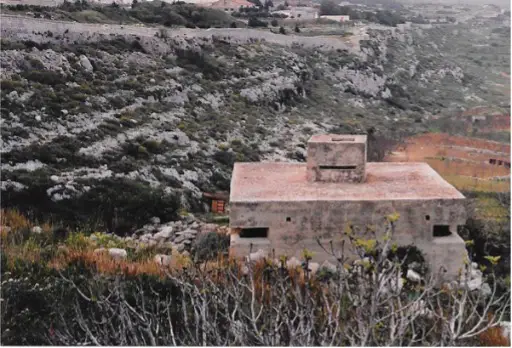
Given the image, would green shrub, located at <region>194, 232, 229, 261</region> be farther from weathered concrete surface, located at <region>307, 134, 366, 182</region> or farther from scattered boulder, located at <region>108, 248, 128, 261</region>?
weathered concrete surface, located at <region>307, 134, 366, 182</region>

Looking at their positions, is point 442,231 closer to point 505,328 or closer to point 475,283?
point 475,283

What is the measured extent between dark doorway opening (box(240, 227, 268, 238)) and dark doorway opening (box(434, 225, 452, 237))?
249cm

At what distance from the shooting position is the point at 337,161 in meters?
10.1

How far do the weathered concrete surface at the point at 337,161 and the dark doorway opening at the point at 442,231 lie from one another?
136 centimetres

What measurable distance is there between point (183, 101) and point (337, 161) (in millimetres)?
8306

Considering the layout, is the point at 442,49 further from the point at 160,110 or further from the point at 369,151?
the point at 160,110

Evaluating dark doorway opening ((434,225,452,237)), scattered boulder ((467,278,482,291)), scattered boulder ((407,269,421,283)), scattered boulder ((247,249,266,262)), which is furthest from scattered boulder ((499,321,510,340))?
scattered boulder ((247,249,266,262))

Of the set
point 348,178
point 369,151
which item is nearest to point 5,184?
point 348,178

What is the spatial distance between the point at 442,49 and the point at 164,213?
9438 millimetres

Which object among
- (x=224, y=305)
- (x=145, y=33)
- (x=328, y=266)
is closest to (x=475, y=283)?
(x=328, y=266)

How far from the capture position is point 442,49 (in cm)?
1688

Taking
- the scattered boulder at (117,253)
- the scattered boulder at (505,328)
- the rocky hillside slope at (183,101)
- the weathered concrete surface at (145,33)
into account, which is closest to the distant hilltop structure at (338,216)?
the scattered boulder at (117,253)

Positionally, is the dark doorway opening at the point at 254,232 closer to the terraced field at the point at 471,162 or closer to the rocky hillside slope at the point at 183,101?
the rocky hillside slope at the point at 183,101

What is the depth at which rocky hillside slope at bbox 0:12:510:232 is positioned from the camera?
11.1m
